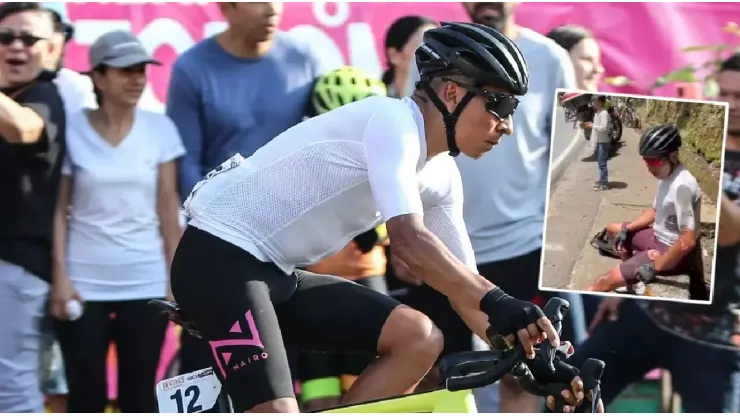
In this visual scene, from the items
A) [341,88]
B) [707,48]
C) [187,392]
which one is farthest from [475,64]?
[707,48]

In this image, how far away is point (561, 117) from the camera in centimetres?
559

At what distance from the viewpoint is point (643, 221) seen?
5.58 m

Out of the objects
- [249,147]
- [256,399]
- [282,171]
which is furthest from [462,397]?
[249,147]

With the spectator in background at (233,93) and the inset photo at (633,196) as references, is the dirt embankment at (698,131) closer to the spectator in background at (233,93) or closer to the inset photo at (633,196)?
the inset photo at (633,196)

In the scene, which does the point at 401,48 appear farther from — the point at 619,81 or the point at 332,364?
the point at 332,364

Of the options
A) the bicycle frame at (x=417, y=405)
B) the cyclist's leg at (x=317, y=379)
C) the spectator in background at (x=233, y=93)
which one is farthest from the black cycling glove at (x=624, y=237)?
the bicycle frame at (x=417, y=405)

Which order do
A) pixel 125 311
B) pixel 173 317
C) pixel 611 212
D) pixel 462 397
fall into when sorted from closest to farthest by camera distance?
pixel 462 397 < pixel 173 317 < pixel 125 311 < pixel 611 212

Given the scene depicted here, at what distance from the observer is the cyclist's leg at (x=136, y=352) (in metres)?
5.29

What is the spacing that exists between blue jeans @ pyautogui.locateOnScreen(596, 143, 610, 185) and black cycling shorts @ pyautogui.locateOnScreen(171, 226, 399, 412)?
2181 millimetres

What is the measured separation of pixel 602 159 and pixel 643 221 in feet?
1.08

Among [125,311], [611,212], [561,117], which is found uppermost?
[561,117]

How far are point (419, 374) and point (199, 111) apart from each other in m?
2.23

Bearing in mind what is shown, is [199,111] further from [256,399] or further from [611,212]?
[256,399]

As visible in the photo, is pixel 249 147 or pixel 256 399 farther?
pixel 249 147
